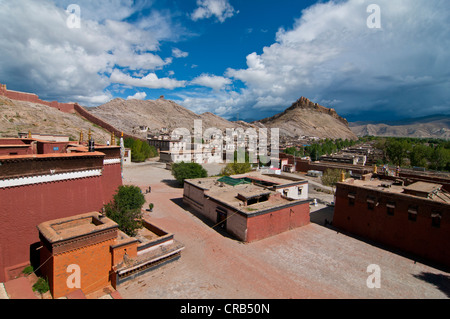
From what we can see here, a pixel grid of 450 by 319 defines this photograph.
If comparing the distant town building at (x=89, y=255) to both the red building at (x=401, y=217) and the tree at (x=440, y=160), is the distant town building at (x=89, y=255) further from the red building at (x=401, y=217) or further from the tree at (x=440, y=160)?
the tree at (x=440, y=160)

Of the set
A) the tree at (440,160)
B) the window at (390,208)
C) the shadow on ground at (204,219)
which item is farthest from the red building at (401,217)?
the tree at (440,160)

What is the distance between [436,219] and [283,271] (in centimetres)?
1065

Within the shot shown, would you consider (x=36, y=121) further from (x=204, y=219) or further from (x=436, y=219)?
(x=436, y=219)

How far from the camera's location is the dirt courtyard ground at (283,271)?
1109cm

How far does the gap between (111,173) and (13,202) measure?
19.8 ft

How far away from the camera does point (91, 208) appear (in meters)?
14.0

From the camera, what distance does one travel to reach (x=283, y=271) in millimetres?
12727

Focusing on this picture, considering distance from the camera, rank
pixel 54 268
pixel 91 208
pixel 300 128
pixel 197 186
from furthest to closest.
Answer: pixel 300 128 → pixel 197 186 → pixel 91 208 → pixel 54 268

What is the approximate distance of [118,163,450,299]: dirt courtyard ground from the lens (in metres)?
11.1

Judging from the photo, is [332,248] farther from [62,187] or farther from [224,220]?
[62,187]

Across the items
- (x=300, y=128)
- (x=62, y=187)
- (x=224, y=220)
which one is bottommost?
(x=224, y=220)

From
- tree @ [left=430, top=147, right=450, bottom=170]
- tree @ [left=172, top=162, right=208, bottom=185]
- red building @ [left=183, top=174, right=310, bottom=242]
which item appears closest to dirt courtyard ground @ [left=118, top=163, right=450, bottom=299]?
red building @ [left=183, top=174, right=310, bottom=242]

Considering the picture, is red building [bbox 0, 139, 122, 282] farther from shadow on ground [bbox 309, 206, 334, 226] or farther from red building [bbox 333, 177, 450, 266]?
red building [bbox 333, 177, 450, 266]
